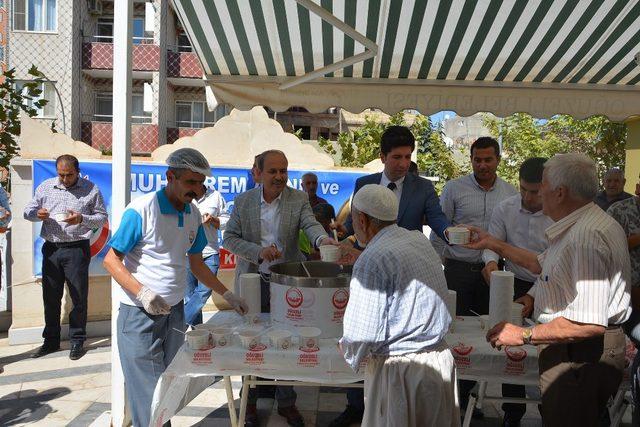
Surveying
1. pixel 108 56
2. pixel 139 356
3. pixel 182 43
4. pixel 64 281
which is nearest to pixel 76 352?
pixel 64 281

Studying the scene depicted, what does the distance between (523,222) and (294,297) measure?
5.08 ft

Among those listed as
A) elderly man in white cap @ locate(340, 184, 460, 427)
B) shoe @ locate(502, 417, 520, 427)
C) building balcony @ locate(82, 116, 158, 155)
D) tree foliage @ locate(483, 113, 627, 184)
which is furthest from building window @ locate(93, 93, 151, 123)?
elderly man in white cap @ locate(340, 184, 460, 427)

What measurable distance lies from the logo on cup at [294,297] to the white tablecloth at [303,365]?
236mm

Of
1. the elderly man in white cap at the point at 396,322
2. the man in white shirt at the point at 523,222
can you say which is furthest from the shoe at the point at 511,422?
the elderly man in white cap at the point at 396,322

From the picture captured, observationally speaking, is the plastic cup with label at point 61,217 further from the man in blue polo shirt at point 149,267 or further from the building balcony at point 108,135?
the building balcony at point 108,135

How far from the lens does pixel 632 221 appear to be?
10.9 feet

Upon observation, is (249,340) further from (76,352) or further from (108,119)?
(108,119)

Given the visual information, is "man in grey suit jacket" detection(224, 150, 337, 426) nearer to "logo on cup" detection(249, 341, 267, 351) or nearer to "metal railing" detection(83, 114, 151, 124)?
"logo on cup" detection(249, 341, 267, 351)

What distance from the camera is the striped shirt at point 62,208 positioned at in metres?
4.85

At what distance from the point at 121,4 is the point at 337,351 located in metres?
2.39

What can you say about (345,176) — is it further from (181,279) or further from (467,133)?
(467,133)

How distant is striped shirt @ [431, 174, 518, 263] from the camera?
3734 mm

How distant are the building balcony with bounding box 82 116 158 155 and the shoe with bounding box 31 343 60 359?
1649 centimetres

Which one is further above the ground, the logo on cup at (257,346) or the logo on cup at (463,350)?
the logo on cup at (257,346)
